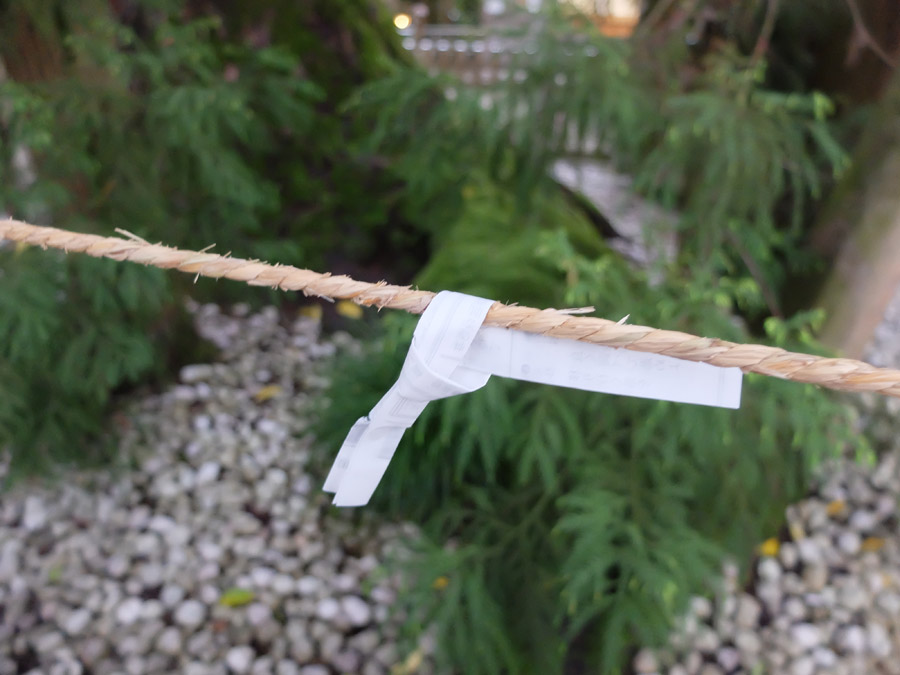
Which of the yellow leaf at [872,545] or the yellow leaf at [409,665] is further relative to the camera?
the yellow leaf at [872,545]

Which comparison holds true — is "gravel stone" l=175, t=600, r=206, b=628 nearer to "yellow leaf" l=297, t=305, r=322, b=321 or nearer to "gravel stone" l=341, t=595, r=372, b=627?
"gravel stone" l=341, t=595, r=372, b=627

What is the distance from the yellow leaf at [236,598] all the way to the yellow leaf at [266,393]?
0.68 m

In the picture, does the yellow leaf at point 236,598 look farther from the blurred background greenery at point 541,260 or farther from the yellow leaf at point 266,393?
the yellow leaf at point 266,393

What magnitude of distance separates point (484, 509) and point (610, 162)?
114cm

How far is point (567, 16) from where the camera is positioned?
1638 millimetres

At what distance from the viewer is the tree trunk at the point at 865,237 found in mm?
1603

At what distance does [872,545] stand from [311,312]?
2.06 meters

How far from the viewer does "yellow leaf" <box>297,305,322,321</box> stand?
247cm

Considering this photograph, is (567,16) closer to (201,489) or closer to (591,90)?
(591,90)

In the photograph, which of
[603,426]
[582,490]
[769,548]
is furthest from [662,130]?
[769,548]

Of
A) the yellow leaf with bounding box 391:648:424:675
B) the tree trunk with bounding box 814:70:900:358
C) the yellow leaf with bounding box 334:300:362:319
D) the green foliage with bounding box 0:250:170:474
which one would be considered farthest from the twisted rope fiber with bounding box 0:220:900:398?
the yellow leaf with bounding box 334:300:362:319

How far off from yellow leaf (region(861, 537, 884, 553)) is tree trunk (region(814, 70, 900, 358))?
550mm

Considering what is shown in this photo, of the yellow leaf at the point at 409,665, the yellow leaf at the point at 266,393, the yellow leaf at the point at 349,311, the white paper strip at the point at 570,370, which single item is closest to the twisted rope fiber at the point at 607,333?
the white paper strip at the point at 570,370

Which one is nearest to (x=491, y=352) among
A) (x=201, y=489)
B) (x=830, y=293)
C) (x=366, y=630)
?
(x=366, y=630)
